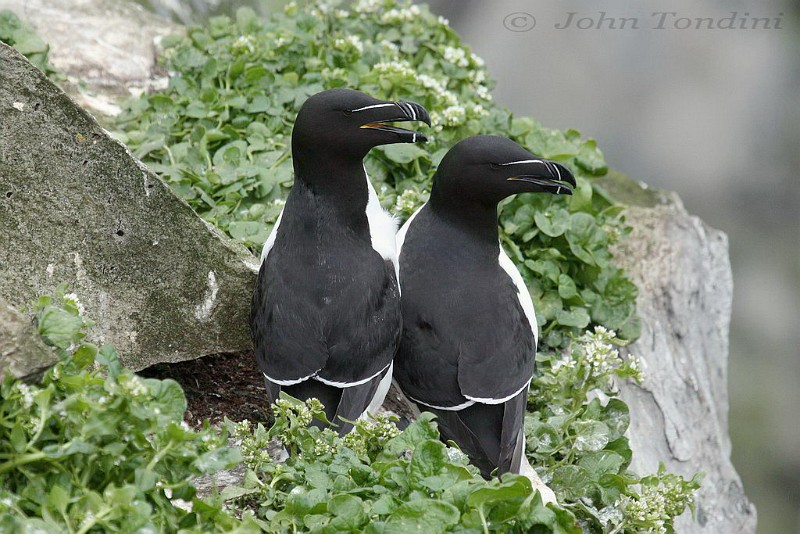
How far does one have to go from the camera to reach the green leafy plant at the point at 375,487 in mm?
3238

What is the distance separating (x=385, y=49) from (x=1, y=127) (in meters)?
3.79

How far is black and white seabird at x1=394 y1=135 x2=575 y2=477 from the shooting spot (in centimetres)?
457

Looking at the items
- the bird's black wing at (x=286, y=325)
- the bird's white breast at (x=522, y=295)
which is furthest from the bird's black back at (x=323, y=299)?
the bird's white breast at (x=522, y=295)

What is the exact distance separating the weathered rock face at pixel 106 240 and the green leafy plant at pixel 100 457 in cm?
126

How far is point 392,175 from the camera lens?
6418mm

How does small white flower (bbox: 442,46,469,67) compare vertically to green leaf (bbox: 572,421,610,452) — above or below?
above

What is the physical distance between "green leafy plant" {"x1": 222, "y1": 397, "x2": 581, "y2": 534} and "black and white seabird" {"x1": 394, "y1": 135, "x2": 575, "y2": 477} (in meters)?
0.60

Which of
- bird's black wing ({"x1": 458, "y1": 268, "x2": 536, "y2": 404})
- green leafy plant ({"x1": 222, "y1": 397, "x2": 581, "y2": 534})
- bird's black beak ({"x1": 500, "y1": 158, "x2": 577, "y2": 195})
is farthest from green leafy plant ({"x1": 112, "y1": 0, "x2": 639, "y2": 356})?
green leafy plant ({"x1": 222, "y1": 397, "x2": 581, "y2": 534})

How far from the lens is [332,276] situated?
4512mm

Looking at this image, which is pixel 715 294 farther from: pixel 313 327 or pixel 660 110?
pixel 660 110

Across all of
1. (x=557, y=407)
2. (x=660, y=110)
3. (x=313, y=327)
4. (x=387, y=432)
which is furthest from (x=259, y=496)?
(x=660, y=110)

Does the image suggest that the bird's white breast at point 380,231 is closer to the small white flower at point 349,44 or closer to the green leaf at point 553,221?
the green leaf at point 553,221

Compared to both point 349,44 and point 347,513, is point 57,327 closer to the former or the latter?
point 347,513

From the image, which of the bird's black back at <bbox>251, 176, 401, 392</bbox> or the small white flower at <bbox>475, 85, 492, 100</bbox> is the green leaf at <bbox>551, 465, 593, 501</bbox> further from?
the small white flower at <bbox>475, 85, 492, 100</bbox>
